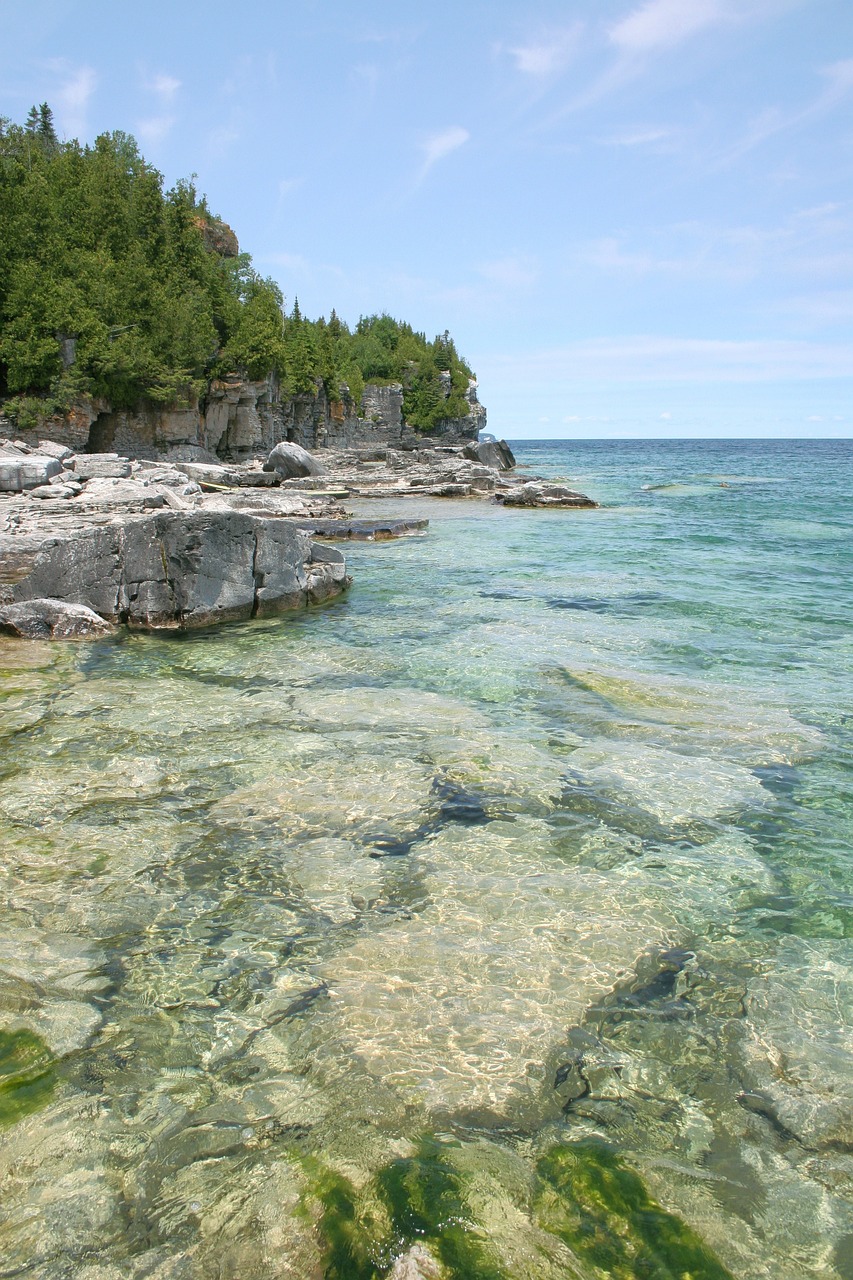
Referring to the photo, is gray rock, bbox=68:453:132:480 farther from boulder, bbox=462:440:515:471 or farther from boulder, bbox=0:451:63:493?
boulder, bbox=462:440:515:471

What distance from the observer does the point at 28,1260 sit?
2773 mm

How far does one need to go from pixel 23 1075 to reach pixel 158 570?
10208 mm

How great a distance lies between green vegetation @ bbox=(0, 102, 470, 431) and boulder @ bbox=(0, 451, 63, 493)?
16.7 meters

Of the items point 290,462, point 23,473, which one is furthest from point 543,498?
point 23,473

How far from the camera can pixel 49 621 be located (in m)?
12.0

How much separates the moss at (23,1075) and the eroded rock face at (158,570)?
31.6ft

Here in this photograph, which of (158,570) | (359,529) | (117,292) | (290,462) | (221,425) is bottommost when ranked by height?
(359,529)

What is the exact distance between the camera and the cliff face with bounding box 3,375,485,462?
1469 inches

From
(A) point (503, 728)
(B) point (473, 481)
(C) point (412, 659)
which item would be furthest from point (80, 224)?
(A) point (503, 728)

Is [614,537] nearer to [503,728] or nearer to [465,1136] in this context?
[503,728]

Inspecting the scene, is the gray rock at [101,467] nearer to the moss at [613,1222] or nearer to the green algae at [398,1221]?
the green algae at [398,1221]

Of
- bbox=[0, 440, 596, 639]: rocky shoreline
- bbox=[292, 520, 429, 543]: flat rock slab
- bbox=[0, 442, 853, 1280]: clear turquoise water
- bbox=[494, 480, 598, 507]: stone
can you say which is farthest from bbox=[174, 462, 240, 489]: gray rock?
bbox=[0, 442, 853, 1280]: clear turquoise water

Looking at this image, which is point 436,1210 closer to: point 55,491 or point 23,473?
point 55,491

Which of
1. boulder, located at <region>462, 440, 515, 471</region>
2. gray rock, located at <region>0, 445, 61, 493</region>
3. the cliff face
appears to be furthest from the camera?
boulder, located at <region>462, 440, 515, 471</region>
